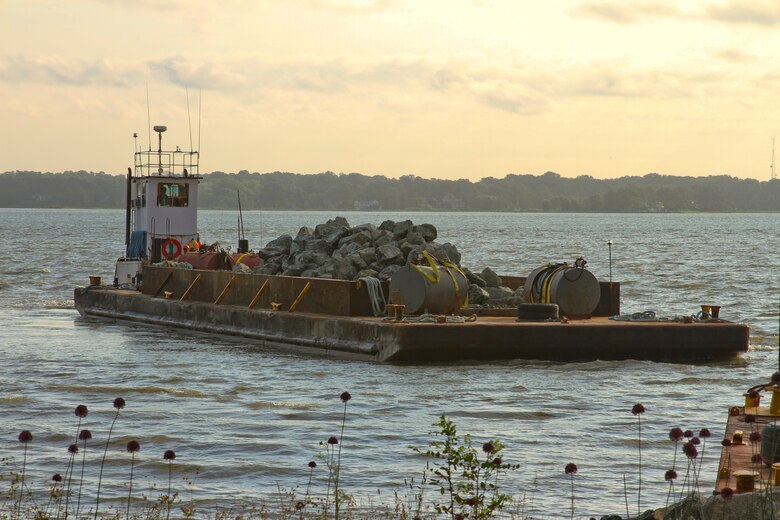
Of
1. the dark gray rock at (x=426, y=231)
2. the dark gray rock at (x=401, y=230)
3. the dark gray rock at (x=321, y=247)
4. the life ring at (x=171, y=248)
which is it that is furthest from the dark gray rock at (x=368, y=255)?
the life ring at (x=171, y=248)

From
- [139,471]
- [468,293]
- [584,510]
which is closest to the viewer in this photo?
[584,510]

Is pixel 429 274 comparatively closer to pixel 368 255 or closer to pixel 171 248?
pixel 368 255

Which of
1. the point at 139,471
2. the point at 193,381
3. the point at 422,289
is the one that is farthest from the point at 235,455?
the point at 422,289

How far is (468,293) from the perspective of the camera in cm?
2211

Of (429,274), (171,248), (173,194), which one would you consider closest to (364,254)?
(429,274)

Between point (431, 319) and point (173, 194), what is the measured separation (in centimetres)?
1309

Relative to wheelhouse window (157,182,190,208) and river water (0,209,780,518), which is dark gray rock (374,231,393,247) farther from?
wheelhouse window (157,182,190,208)

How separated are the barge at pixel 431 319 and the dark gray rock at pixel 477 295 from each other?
61 centimetres

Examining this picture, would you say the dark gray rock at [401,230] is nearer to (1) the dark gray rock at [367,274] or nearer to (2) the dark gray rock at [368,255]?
(2) the dark gray rock at [368,255]

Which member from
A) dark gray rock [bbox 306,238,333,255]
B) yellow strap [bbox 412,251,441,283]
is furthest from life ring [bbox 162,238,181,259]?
yellow strap [bbox 412,251,441,283]

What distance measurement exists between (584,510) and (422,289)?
10168mm

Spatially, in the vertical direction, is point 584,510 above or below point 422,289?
below

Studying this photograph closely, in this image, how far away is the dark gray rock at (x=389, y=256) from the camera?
22.6m

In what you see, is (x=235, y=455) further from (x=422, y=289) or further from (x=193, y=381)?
(x=422, y=289)
